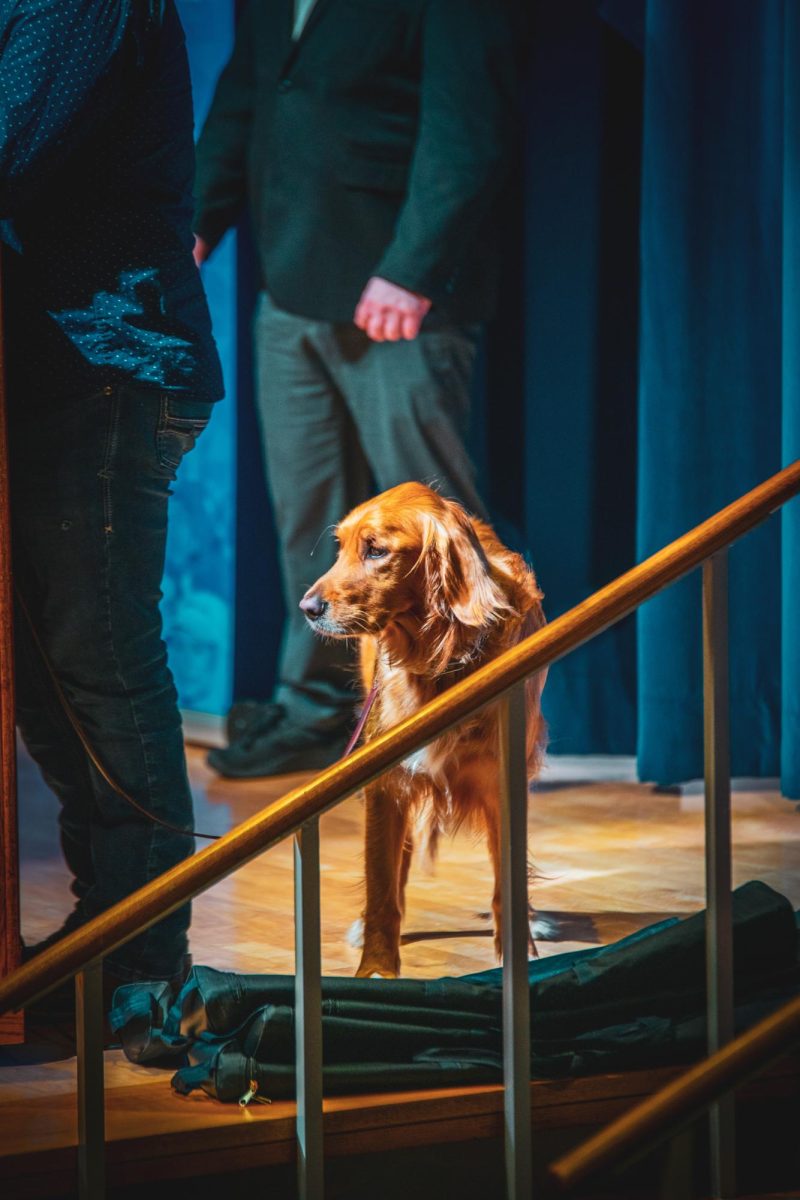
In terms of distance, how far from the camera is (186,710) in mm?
4375

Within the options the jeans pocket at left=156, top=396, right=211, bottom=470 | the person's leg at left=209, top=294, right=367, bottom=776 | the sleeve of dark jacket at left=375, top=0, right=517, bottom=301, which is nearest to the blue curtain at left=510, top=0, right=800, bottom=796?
the sleeve of dark jacket at left=375, top=0, right=517, bottom=301

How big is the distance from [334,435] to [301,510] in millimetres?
209

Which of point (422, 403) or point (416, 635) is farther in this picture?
point (422, 403)

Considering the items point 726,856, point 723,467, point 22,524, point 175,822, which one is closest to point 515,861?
point 726,856

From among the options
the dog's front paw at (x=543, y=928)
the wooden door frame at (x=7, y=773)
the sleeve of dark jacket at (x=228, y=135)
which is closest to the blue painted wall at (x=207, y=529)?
the sleeve of dark jacket at (x=228, y=135)

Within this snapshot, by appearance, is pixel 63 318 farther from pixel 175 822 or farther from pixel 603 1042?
pixel 603 1042

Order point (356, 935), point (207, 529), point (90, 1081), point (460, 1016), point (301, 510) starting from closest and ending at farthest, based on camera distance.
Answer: point (90, 1081) → point (460, 1016) → point (356, 935) → point (301, 510) → point (207, 529)

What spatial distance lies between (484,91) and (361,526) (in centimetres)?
171

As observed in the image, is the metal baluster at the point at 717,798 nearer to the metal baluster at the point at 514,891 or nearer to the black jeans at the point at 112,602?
the metal baluster at the point at 514,891

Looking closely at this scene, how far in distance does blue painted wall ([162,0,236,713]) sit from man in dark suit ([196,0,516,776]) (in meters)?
0.20

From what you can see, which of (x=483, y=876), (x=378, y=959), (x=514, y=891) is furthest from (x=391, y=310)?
(x=514, y=891)

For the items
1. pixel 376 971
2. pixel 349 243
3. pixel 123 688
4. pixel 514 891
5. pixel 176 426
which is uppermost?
pixel 349 243

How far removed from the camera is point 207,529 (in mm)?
4230

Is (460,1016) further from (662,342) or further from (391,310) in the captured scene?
(391,310)
